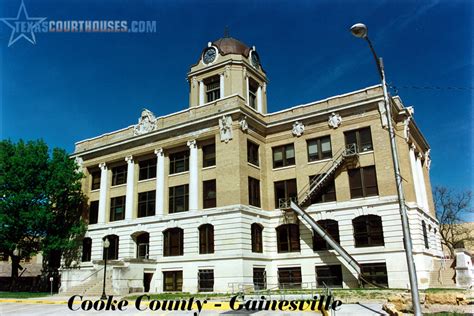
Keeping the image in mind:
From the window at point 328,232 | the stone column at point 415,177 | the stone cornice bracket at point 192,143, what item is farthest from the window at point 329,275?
the stone cornice bracket at point 192,143

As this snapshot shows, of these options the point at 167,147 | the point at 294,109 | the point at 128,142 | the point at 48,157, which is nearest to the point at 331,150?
the point at 294,109

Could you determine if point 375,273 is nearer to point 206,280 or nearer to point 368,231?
point 368,231

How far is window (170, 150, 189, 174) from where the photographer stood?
120ft

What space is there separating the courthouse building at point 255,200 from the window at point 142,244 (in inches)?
6.3

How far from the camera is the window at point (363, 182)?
1237 inches

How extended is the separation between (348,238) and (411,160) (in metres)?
8.50

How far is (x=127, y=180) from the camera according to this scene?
129ft

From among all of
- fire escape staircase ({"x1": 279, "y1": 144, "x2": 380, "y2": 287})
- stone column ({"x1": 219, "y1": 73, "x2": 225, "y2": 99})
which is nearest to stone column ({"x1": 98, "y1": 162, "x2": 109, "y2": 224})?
stone column ({"x1": 219, "y1": 73, "x2": 225, "y2": 99})

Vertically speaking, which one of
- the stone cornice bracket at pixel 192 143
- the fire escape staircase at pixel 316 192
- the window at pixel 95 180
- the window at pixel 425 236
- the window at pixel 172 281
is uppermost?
the stone cornice bracket at pixel 192 143

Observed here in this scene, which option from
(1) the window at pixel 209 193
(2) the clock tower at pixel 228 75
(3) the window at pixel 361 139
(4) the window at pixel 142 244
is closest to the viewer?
(3) the window at pixel 361 139

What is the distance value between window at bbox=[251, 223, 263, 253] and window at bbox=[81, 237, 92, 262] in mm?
17279

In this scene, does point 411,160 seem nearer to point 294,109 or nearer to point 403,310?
point 294,109

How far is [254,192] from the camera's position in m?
34.4

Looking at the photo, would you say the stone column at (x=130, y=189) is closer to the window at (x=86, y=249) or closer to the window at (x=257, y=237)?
the window at (x=86, y=249)
